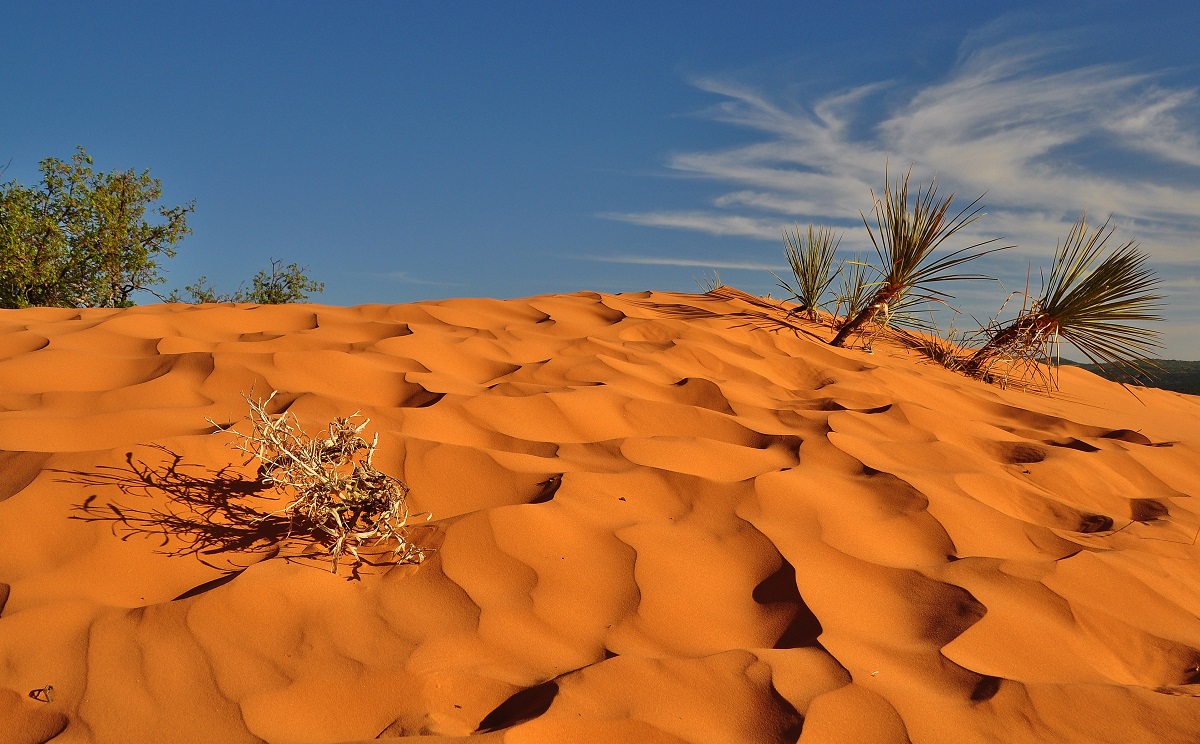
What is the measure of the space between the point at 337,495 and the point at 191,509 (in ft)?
1.37

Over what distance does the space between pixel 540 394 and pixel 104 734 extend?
197 centimetres

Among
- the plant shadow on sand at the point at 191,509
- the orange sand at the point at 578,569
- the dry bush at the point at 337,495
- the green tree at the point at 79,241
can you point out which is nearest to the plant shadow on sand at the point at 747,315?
the orange sand at the point at 578,569

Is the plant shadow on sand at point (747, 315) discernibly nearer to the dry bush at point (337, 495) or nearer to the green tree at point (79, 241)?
the dry bush at point (337, 495)

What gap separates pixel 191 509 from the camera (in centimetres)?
219

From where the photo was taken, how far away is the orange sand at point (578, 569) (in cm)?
158

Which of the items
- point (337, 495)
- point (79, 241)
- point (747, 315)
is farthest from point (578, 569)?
point (79, 241)

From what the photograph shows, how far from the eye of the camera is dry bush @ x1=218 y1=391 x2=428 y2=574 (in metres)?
2.08

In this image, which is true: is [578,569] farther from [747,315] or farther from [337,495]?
[747,315]

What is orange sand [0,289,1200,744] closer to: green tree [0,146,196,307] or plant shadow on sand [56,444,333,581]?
plant shadow on sand [56,444,333,581]

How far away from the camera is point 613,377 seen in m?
3.70

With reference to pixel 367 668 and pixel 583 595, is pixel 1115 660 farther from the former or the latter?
pixel 367 668

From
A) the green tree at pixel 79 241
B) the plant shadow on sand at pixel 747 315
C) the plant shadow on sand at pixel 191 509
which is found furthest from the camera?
the green tree at pixel 79 241

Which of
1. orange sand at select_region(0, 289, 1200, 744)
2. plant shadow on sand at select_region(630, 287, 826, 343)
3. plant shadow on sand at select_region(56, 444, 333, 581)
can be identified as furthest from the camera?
plant shadow on sand at select_region(630, 287, 826, 343)

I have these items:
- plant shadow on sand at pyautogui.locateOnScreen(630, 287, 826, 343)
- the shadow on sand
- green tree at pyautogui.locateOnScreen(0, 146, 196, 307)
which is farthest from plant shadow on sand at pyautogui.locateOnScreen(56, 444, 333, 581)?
green tree at pyautogui.locateOnScreen(0, 146, 196, 307)
